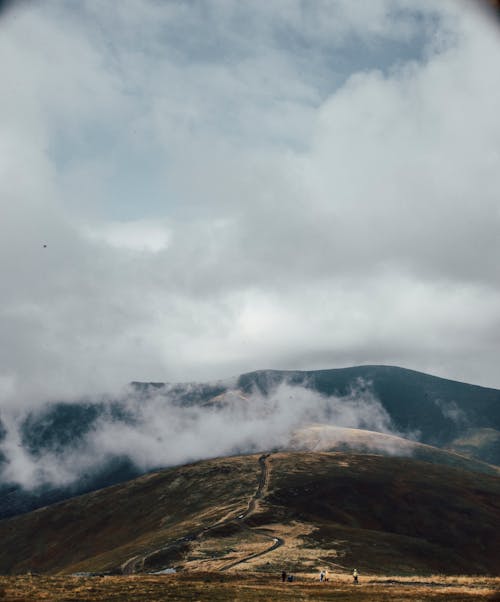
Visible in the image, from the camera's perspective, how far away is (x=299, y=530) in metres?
110

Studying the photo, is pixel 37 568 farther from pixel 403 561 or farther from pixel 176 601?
pixel 176 601

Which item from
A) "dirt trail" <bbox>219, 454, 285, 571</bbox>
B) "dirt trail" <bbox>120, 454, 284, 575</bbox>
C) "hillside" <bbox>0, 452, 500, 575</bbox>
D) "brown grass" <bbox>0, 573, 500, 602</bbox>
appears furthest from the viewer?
"hillside" <bbox>0, 452, 500, 575</bbox>

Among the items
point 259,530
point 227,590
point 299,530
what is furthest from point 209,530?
point 227,590

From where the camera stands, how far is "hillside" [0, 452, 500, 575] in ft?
284

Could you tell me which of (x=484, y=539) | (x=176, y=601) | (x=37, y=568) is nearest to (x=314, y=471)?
(x=484, y=539)

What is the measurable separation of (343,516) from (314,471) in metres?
53.9

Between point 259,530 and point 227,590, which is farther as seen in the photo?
point 259,530

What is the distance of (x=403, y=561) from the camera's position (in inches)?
3452

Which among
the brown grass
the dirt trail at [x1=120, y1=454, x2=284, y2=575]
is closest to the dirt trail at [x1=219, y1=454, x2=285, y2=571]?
the dirt trail at [x1=120, y1=454, x2=284, y2=575]

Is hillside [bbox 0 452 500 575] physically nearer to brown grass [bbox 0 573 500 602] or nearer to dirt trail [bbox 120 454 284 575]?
dirt trail [bbox 120 454 284 575]

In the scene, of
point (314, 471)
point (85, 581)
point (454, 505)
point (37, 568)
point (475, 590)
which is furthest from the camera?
point (314, 471)

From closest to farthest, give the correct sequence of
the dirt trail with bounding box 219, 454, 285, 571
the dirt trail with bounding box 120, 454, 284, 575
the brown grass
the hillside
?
the brown grass
the dirt trail with bounding box 219, 454, 285, 571
the dirt trail with bounding box 120, 454, 284, 575
the hillside

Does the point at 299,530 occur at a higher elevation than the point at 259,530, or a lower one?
higher

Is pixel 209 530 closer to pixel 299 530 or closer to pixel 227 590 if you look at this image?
pixel 299 530
